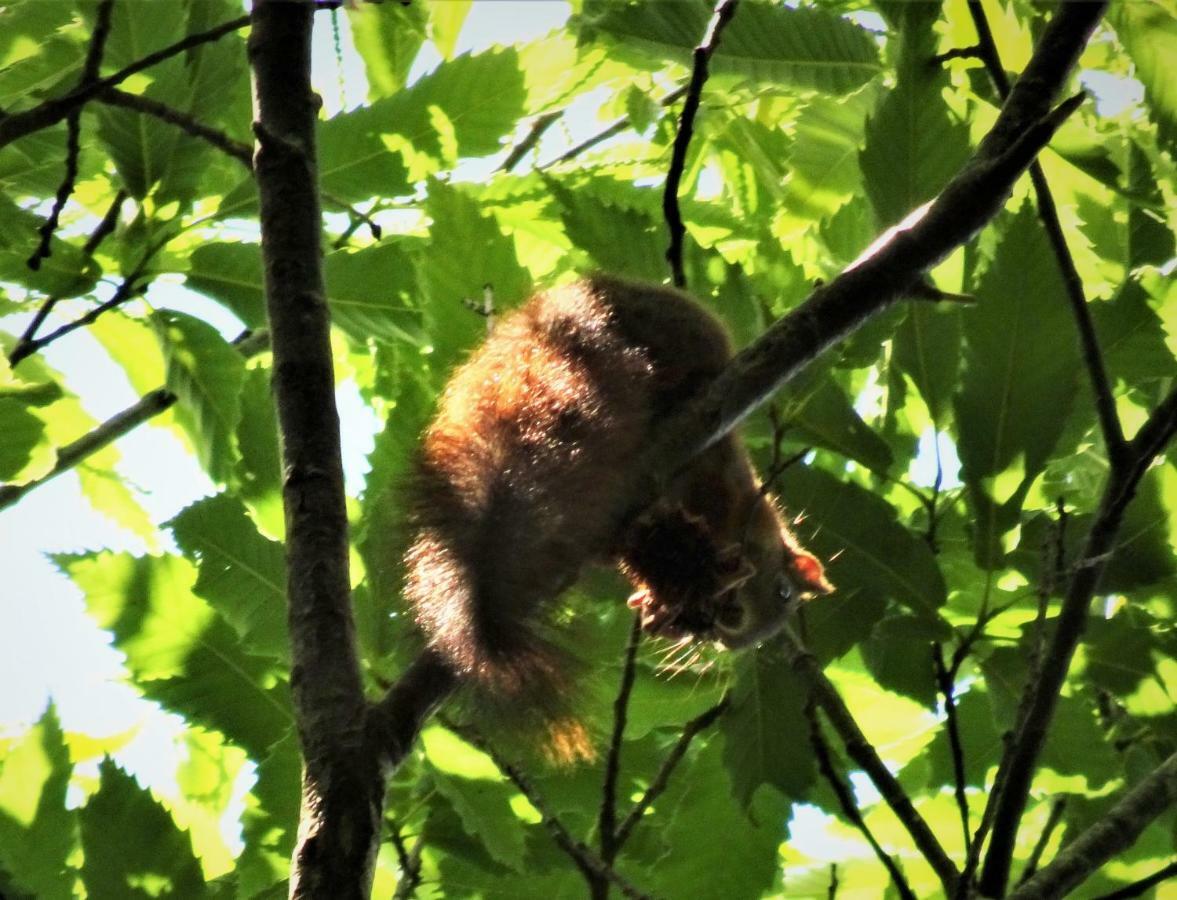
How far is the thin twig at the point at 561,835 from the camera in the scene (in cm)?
188

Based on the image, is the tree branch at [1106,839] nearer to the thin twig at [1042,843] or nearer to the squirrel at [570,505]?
the thin twig at [1042,843]

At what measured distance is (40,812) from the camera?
6.83 ft

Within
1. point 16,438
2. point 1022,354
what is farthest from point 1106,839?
point 16,438

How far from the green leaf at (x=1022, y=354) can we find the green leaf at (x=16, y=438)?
5.17ft

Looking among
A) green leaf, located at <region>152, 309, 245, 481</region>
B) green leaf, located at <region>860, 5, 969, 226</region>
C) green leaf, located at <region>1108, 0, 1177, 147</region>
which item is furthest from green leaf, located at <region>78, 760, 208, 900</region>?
green leaf, located at <region>1108, 0, 1177, 147</region>

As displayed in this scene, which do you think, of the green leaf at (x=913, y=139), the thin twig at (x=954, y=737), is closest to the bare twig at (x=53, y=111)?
the green leaf at (x=913, y=139)

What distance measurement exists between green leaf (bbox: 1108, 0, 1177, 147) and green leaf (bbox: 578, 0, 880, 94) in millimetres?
509

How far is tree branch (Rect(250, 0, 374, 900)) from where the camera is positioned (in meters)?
1.45

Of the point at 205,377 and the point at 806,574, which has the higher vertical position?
the point at 205,377

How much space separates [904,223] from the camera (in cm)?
195

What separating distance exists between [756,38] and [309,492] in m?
1.17

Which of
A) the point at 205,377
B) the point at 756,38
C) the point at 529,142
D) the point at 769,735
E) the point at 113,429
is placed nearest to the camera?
the point at 769,735

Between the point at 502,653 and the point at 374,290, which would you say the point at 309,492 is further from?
the point at 374,290

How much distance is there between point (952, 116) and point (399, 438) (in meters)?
1.09
